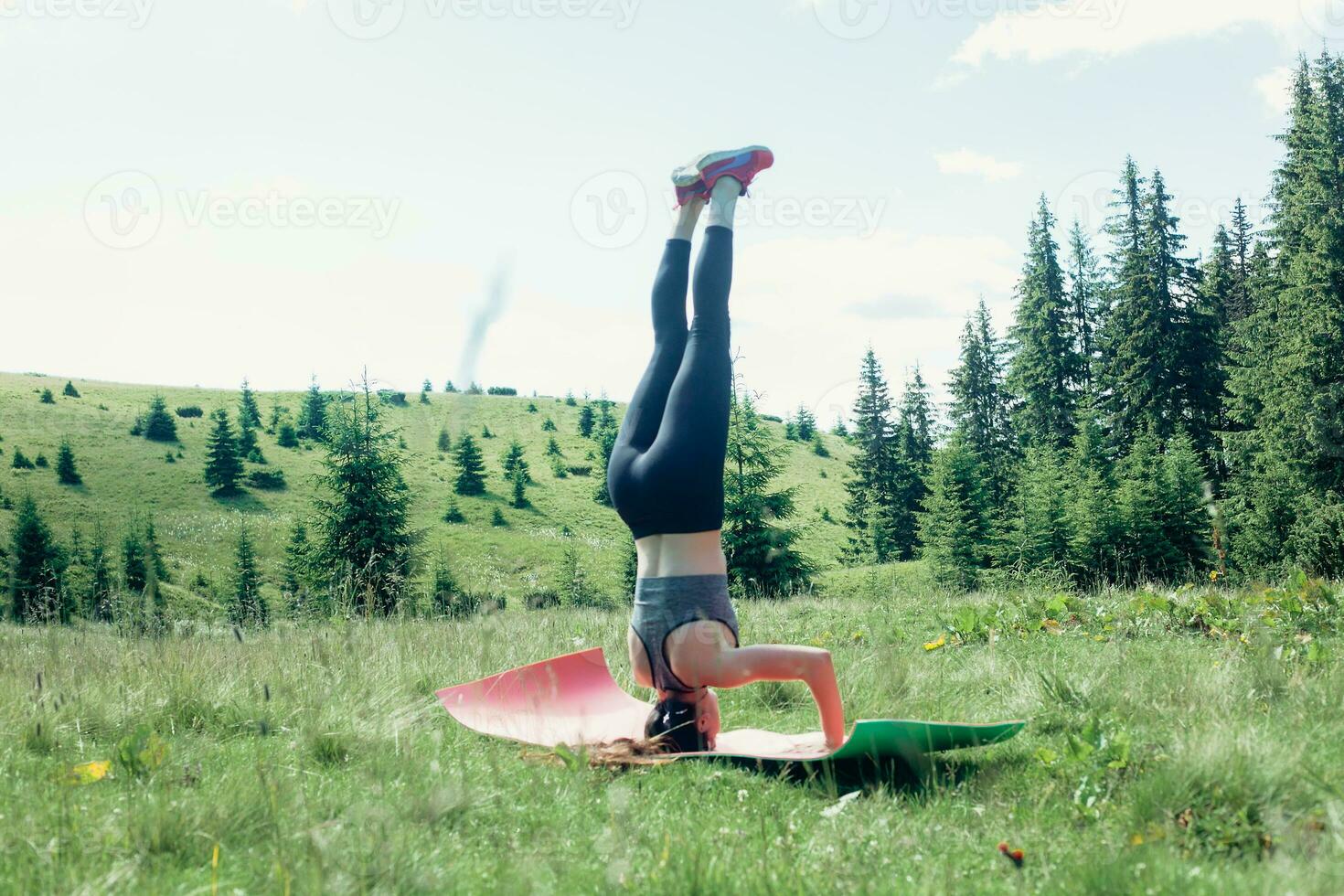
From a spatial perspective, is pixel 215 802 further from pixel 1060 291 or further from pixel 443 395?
pixel 443 395

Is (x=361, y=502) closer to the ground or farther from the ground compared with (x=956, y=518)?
Answer: farther from the ground

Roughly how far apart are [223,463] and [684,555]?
218ft

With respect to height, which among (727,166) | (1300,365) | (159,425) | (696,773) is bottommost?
(696,773)

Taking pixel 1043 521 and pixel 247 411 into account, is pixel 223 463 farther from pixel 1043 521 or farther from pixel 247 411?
pixel 1043 521

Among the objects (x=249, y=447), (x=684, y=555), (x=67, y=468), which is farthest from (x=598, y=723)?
(x=249, y=447)

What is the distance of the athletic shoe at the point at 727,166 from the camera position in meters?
4.83

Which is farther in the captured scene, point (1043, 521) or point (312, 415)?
point (312, 415)

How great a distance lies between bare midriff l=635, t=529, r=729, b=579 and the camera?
4.37 m

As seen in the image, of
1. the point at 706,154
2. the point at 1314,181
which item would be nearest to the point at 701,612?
the point at 706,154

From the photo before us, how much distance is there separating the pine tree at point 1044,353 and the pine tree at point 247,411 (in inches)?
2397

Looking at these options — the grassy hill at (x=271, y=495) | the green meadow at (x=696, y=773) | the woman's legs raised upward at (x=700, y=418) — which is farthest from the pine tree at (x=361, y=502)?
the woman's legs raised upward at (x=700, y=418)

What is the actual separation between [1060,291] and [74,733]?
47.0m

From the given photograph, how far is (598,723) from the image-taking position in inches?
193

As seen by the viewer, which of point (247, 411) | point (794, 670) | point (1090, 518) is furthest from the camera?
point (247, 411)
